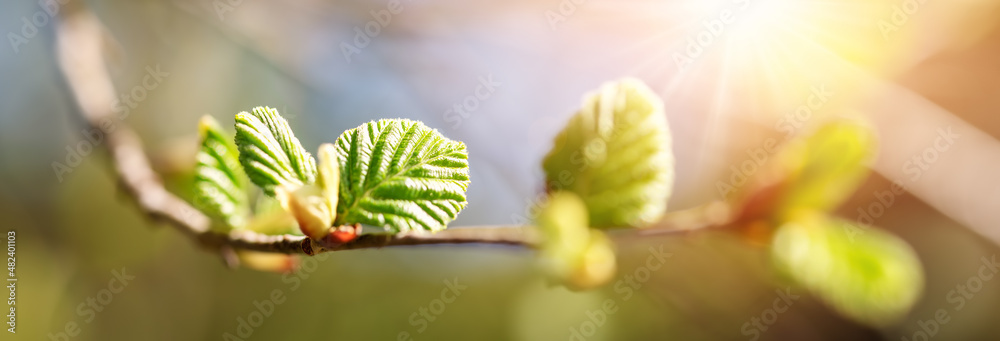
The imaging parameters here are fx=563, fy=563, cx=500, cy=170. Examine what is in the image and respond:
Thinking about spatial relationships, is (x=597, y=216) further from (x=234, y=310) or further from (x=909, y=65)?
(x=234, y=310)

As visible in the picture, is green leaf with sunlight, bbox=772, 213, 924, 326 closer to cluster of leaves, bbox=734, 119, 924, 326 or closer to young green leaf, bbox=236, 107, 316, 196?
cluster of leaves, bbox=734, 119, 924, 326

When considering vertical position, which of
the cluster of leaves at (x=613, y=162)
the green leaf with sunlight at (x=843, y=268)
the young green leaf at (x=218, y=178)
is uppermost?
the young green leaf at (x=218, y=178)

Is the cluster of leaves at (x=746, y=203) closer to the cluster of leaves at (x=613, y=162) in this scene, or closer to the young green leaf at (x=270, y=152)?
the cluster of leaves at (x=613, y=162)

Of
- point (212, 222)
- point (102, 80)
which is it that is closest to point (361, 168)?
point (212, 222)

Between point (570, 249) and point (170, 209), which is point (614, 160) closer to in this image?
point (570, 249)

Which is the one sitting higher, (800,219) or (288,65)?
(288,65)

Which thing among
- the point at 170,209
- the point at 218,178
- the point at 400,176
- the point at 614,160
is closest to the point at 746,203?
the point at 614,160

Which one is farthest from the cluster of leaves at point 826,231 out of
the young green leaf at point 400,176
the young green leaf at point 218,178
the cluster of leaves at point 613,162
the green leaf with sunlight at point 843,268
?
the young green leaf at point 218,178
